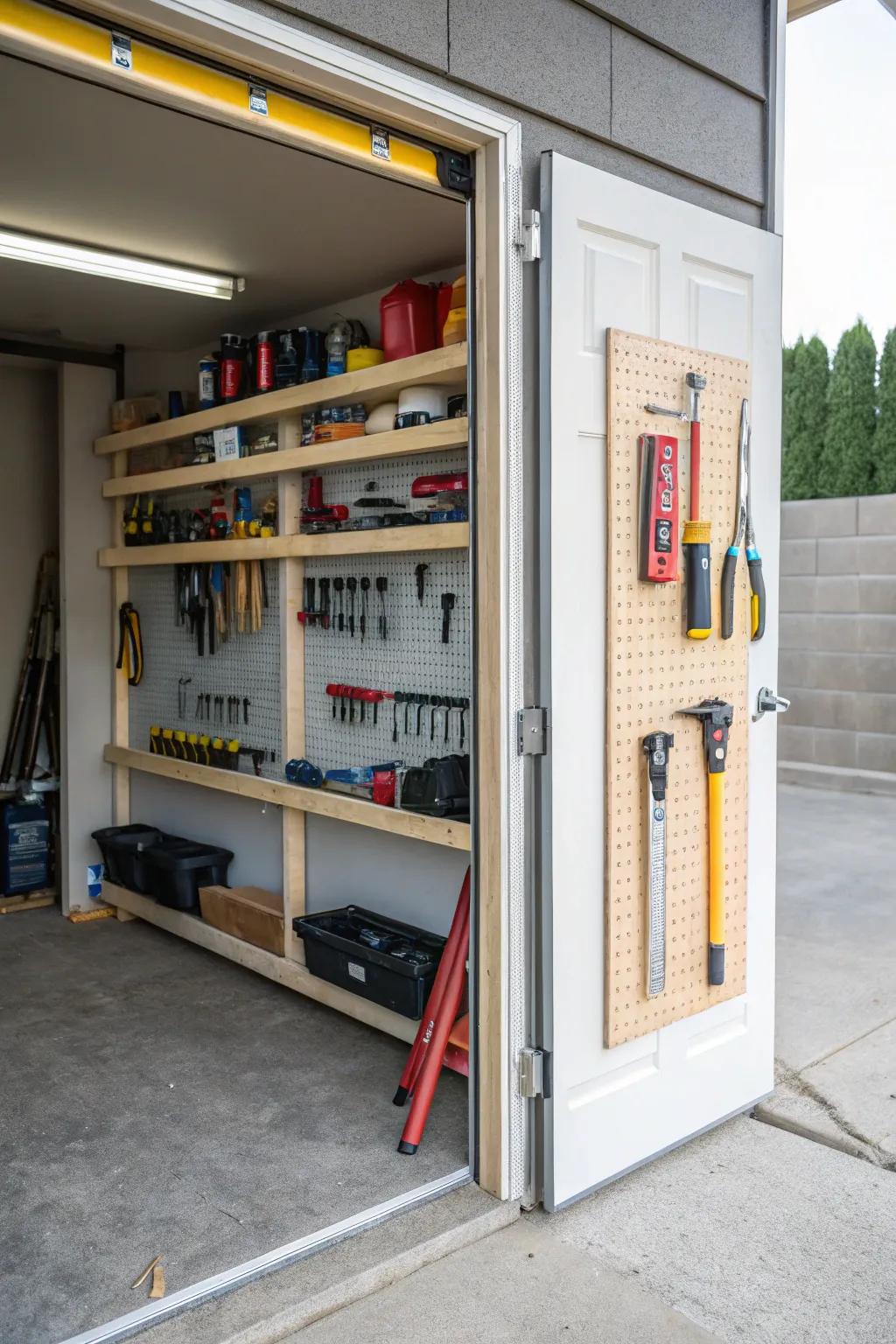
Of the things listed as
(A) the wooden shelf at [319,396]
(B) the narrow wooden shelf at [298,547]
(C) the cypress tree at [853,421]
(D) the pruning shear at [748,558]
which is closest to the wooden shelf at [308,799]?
(B) the narrow wooden shelf at [298,547]

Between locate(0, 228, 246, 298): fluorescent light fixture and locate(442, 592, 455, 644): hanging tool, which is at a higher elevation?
locate(0, 228, 246, 298): fluorescent light fixture

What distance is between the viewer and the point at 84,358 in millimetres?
5086

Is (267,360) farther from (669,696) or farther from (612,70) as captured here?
(669,696)

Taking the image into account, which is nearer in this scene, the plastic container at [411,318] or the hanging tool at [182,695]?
the plastic container at [411,318]

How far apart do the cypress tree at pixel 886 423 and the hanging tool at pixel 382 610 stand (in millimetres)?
7854

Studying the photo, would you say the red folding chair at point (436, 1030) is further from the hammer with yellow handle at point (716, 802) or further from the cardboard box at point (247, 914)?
the cardboard box at point (247, 914)

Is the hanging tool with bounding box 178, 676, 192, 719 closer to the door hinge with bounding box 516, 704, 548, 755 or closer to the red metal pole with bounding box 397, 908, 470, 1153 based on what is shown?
the red metal pole with bounding box 397, 908, 470, 1153

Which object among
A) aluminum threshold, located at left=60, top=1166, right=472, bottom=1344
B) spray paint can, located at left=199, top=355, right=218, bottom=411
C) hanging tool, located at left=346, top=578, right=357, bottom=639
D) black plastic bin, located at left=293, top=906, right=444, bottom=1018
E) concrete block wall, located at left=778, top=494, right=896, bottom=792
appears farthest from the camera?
concrete block wall, located at left=778, top=494, right=896, bottom=792

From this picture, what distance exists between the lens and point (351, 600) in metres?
4.04

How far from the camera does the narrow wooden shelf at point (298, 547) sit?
130 inches

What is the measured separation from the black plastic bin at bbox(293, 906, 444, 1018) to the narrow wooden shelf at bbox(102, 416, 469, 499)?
5.25 ft

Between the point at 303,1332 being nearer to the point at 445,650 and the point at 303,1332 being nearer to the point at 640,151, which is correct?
the point at 445,650

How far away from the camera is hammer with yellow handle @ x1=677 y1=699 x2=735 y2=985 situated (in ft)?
9.11

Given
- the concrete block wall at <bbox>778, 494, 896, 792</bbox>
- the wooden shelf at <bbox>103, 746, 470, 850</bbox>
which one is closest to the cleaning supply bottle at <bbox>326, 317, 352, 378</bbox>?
the wooden shelf at <bbox>103, 746, 470, 850</bbox>
